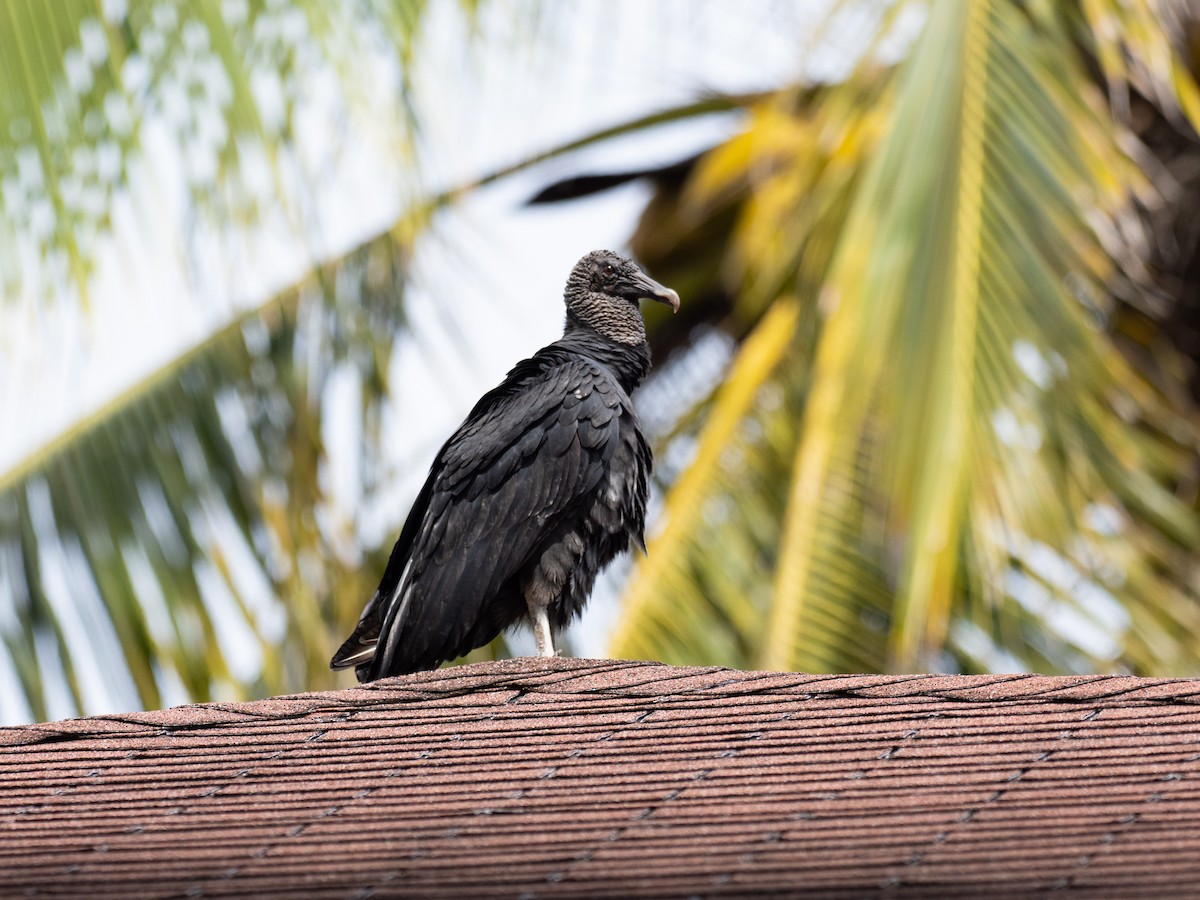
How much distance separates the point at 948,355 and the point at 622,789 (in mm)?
2316

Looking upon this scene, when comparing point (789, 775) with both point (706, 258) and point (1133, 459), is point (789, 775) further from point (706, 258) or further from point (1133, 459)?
point (706, 258)

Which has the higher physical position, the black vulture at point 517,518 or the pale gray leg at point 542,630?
the black vulture at point 517,518

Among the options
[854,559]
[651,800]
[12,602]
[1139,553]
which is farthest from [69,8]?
[1139,553]

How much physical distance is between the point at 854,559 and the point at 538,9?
2.86 meters

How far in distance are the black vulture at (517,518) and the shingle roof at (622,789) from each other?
0.26 m

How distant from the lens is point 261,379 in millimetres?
6629

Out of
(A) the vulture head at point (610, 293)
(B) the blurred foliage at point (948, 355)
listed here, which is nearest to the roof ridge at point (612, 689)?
(A) the vulture head at point (610, 293)

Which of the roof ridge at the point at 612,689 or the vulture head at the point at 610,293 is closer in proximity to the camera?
the roof ridge at the point at 612,689

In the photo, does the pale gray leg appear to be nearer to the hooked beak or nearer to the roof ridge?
the roof ridge

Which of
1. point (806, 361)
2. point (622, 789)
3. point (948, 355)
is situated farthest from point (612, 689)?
point (806, 361)

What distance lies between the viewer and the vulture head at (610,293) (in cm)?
392

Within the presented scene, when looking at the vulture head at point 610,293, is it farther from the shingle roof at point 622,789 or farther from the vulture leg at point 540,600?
the shingle roof at point 622,789

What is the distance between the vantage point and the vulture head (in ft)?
12.9

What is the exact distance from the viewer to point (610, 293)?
3.96 meters
